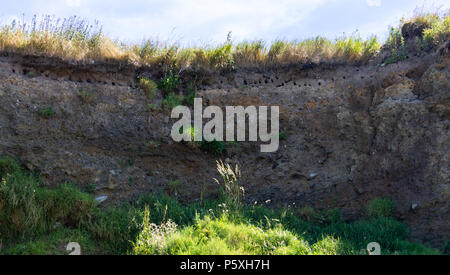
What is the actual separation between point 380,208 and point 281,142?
2.55 m

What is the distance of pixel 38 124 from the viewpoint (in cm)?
715

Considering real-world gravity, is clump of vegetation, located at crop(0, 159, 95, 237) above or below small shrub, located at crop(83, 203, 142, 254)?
above

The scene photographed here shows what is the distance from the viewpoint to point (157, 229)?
5395 mm

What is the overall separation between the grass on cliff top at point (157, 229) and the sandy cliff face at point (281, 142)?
58 centimetres

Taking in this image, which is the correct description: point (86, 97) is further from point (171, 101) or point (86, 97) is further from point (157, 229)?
point (157, 229)

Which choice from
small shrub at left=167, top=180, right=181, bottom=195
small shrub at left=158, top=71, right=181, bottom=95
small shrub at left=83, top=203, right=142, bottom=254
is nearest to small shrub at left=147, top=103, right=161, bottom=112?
small shrub at left=158, top=71, right=181, bottom=95

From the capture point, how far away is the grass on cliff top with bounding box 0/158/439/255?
518cm

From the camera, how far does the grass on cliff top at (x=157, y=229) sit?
17.0 ft

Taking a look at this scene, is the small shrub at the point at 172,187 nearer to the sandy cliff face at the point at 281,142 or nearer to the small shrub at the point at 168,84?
the sandy cliff face at the point at 281,142

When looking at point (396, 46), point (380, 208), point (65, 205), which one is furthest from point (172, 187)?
point (396, 46)

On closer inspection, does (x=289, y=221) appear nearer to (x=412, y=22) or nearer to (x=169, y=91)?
(x=169, y=91)

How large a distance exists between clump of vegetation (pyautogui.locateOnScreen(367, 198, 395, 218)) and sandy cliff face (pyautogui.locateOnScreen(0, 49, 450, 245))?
18cm

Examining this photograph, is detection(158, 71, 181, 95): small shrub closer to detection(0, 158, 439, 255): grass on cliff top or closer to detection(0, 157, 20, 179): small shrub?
detection(0, 158, 439, 255): grass on cliff top

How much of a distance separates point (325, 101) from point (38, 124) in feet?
20.5
